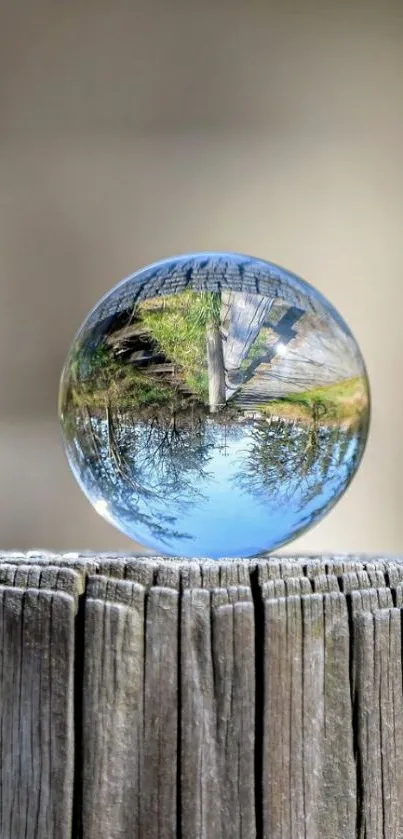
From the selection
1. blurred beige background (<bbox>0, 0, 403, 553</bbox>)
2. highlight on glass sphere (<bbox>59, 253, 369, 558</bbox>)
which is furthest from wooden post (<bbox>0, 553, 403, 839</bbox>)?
blurred beige background (<bbox>0, 0, 403, 553</bbox>)

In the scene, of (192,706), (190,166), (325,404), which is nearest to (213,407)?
(325,404)

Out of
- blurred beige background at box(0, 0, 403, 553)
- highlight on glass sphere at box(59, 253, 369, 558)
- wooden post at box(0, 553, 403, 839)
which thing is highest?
blurred beige background at box(0, 0, 403, 553)

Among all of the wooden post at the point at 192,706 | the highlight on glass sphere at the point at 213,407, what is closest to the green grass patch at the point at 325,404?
the highlight on glass sphere at the point at 213,407

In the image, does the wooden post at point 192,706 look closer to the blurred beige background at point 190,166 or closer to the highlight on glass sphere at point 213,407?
the highlight on glass sphere at point 213,407

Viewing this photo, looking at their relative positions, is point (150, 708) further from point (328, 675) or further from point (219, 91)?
point (219, 91)

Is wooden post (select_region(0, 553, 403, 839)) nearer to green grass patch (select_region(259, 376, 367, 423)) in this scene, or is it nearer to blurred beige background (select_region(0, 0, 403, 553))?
green grass patch (select_region(259, 376, 367, 423))

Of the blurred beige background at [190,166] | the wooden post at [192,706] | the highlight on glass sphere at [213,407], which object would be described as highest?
the blurred beige background at [190,166]
